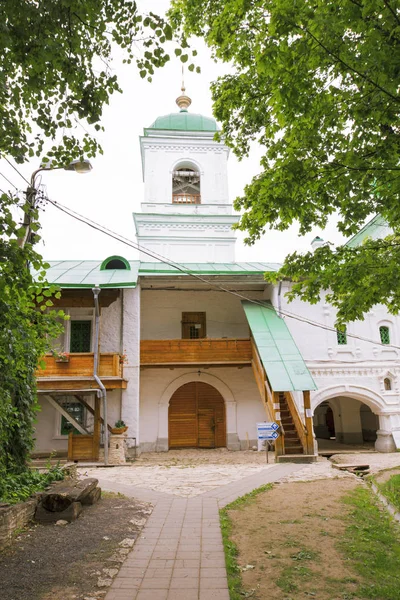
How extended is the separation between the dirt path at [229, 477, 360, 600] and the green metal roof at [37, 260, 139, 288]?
8.79 metres

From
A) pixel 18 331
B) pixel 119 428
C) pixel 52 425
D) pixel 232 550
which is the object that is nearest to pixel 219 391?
pixel 119 428

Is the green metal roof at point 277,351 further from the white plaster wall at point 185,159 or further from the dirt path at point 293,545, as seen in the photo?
the white plaster wall at point 185,159

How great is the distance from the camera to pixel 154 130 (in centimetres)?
2231

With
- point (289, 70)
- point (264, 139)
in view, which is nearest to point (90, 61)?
point (289, 70)

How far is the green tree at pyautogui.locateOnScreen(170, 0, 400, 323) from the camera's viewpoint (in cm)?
427

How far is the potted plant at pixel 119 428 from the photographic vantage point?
13.9 metres

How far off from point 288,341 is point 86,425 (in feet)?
24.0

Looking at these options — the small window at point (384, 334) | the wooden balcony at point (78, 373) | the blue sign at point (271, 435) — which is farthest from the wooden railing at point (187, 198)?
the blue sign at point (271, 435)

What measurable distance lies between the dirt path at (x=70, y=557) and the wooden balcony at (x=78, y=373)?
732 cm

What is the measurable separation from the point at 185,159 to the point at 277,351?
11.7 metres

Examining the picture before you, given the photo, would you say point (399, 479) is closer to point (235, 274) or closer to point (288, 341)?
point (288, 341)

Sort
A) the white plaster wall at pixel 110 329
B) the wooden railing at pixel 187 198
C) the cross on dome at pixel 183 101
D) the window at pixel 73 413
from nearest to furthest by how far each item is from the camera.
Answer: the window at pixel 73 413 < the white plaster wall at pixel 110 329 < the wooden railing at pixel 187 198 < the cross on dome at pixel 183 101

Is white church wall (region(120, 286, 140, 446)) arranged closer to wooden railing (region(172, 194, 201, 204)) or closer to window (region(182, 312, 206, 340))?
window (region(182, 312, 206, 340))

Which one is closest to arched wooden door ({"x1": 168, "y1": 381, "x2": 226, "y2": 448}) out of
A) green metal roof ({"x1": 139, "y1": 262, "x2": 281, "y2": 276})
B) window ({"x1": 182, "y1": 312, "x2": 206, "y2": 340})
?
window ({"x1": 182, "y1": 312, "x2": 206, "y2": 340})
